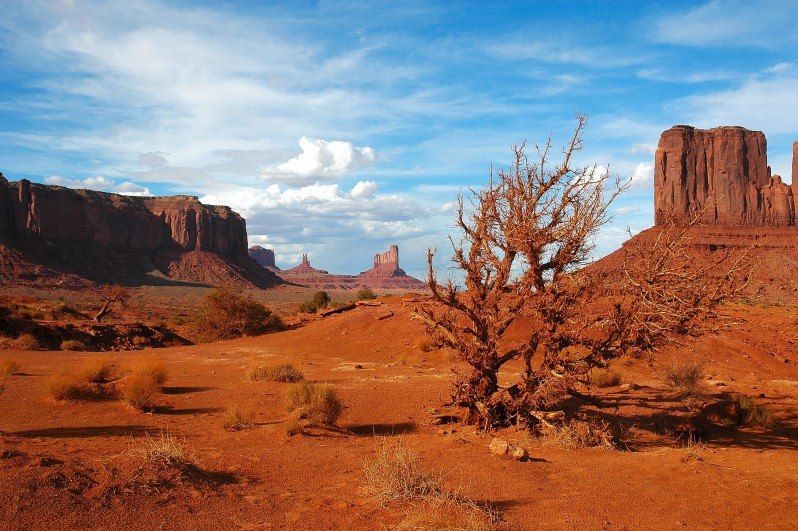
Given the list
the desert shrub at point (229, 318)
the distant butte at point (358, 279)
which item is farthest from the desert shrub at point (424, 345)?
the distant butte at point (358, 279)

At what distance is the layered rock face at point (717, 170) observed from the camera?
83875 mm

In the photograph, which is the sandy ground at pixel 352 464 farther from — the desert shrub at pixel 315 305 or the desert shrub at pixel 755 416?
the desert shrub at pixel 315 305

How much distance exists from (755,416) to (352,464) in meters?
9.05

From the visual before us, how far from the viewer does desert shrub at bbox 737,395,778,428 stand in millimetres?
11891

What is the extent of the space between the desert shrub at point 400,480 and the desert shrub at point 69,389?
25.6 ft

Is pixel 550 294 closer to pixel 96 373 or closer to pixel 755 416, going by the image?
A: pixel 755 416

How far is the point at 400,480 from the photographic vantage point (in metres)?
6.42

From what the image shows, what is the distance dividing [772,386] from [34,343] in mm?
26042

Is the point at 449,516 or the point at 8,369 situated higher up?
the point at 8,369

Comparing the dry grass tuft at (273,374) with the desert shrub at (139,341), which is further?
the desert shrub at (139,341)

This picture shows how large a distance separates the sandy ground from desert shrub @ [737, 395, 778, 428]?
0.23m

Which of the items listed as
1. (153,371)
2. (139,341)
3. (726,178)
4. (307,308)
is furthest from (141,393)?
(726,178)

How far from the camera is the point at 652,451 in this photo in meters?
9.65

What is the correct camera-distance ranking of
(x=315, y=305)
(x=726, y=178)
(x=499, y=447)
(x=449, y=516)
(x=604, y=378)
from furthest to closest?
1. (x=726, y=178)
2. (x=315, y=305)
3. (x=604, y=378)
4. (x=499, y=447)
5. (x=449, y=516)
